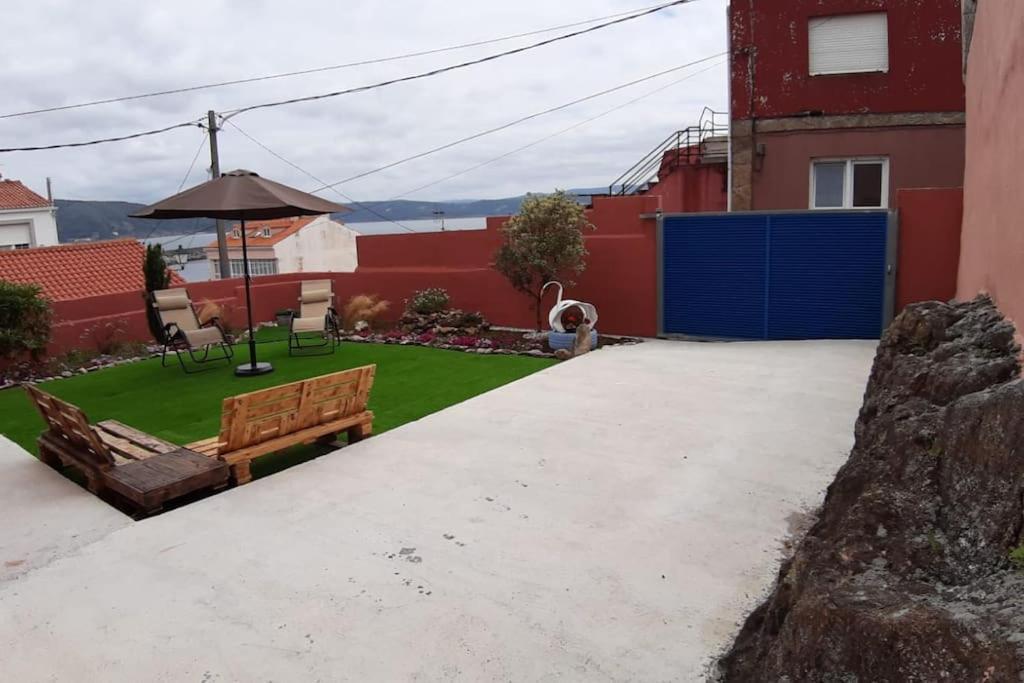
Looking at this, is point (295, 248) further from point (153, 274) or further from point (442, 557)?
point (442, 557)

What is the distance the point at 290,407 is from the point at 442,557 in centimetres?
199

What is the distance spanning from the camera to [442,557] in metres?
3.68

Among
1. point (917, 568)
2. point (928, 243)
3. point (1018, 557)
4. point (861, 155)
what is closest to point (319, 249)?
point (861, 155)

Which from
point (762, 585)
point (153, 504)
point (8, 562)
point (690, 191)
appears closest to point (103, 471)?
point (153, 504)

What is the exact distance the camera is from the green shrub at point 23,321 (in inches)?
350

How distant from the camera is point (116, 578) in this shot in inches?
140

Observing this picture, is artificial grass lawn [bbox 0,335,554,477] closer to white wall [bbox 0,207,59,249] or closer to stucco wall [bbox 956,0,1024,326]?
stucco wall [bbox 956,0,1024,326]

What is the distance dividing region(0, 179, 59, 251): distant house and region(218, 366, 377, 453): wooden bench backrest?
37483mm

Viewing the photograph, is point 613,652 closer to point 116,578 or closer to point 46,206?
point 116,578

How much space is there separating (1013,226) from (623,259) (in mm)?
7125

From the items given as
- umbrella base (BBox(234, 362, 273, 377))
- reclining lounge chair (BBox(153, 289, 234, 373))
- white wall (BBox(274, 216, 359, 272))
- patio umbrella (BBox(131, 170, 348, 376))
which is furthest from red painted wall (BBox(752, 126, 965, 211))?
white wall (BBox(274, 216, 359, 272))

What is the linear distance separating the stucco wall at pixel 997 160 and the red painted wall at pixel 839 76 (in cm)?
531

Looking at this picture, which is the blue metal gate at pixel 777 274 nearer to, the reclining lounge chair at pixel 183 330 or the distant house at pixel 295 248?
the reclining lounge chair at pixel 183 330

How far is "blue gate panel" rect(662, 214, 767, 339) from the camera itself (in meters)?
10.0
